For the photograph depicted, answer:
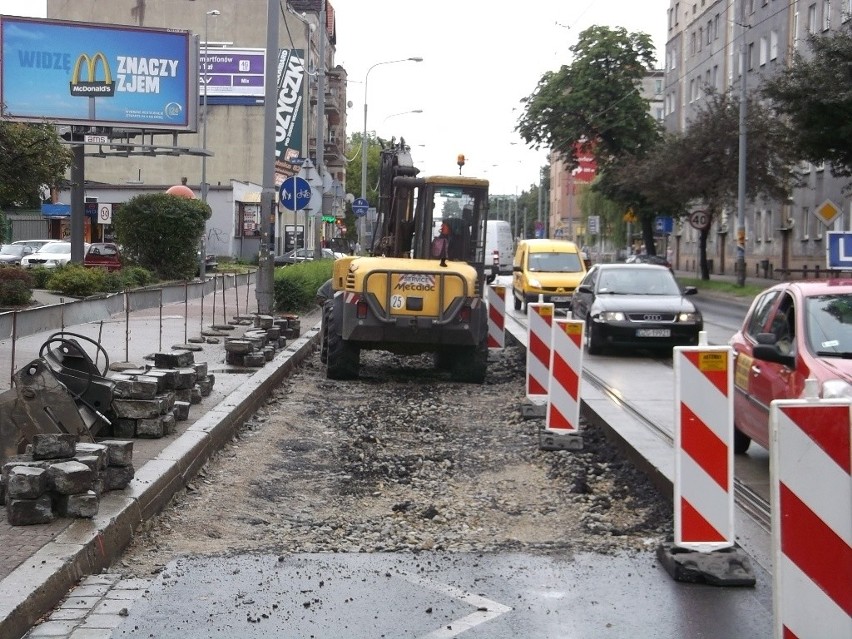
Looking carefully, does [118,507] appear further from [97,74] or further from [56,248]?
[56,248]

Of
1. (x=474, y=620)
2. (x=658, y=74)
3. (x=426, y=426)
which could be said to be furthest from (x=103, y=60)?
(x=658, y=74)

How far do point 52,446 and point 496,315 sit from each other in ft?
38.6

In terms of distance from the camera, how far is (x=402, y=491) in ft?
29.2

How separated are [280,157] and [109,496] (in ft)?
210

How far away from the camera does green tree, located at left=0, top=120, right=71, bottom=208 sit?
79.5ft

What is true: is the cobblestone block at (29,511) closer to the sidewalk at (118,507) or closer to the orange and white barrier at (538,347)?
the sidewalk at (118,507)

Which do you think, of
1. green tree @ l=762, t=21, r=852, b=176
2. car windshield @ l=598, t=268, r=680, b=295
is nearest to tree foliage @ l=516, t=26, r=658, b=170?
green tree @ l=762, t=21, r=852, b=176

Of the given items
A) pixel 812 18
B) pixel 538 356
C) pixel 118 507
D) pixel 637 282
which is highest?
pixel 812 18

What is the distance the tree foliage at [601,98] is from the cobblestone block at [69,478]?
187ft

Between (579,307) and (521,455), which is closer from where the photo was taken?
(521,455)

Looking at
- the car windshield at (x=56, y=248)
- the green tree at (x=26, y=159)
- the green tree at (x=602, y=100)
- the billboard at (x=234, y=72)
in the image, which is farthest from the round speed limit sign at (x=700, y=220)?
the billboard at (x=234, y=72)

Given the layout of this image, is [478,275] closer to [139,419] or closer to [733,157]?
[139,419]

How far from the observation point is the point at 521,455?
A: 1041 cm

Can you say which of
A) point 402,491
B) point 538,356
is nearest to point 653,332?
point 538,356
